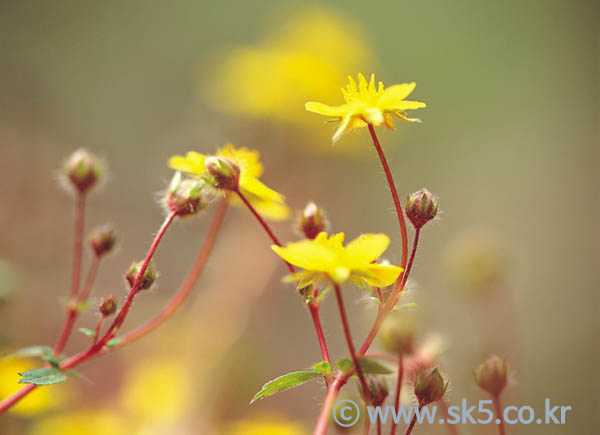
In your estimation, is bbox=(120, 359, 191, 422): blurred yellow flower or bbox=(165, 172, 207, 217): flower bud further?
bbox=(120, 359, 191, 422): blurred yellow flower

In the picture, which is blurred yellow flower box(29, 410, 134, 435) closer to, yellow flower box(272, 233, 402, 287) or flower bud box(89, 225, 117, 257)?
flower bud box(89, 225, 117, 257)

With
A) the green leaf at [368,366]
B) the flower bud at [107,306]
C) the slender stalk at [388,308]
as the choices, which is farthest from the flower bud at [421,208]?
the flower bud at [107,306]

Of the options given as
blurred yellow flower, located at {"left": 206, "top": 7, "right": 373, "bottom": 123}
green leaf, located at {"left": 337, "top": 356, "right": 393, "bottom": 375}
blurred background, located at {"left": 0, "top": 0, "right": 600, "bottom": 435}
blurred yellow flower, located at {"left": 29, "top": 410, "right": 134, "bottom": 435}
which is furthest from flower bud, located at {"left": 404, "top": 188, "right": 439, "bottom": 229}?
blurred yellow flower, located at {"left": 206, "top": 7, "right": 373, "bottom": 123}

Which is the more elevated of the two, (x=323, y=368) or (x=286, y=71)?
(x=286, y=71)

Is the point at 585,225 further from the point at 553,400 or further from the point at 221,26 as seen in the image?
the point at 221,26

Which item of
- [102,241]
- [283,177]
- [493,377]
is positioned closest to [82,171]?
[102,241]

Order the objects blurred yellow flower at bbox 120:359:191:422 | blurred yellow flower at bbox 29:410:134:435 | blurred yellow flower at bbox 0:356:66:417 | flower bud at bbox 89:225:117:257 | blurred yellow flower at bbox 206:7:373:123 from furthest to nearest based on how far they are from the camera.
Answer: blurred yellow flower at bbox 206:7:373:123, blurred yellow flower at bbox 120:359:191:422, blurred yellow flower at bbox 29:410:134:435, blurred yellow flower at bbox 0:356:66:417, flower bud at bbox 89:225:117:257

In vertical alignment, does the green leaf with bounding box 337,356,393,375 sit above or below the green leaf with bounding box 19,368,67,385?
above

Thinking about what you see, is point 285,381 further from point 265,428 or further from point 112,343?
point 265,428
